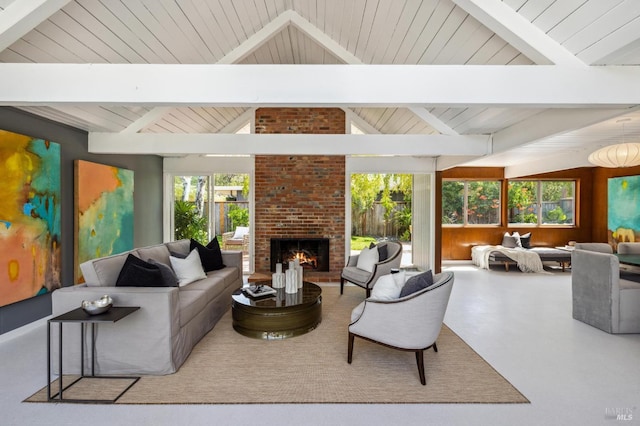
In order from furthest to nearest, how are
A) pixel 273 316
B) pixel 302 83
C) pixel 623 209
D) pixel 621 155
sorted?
1. pixel 623 209
2. pixel 621 155
3. pixel 273 316
4. pixel 302 83

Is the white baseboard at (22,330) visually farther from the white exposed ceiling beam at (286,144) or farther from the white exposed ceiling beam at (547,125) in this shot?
the white exposed ceiling beam at (547,125)

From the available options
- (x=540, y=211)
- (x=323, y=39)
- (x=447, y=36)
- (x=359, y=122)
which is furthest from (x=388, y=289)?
(x=540, y=211)

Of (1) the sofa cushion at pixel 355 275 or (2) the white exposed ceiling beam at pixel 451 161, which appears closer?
(1) the sofa cushion at pixel 355 275

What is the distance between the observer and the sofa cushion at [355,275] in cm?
491

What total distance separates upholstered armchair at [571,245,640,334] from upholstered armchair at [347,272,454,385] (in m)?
2.45

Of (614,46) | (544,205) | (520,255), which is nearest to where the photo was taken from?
(614,46)

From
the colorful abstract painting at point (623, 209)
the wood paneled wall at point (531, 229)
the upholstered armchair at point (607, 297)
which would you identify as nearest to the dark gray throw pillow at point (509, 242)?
the wood paneled wall at point (531, 229)

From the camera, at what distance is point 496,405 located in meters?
2.39

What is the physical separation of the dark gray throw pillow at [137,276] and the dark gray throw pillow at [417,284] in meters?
2.24

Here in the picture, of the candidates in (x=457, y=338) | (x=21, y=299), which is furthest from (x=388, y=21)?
(x=21, y=299)

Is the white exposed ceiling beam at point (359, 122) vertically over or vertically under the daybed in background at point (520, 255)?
over

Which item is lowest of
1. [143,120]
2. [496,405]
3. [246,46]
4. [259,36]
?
[496,405]

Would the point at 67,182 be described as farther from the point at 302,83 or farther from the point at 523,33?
the point at 523,33

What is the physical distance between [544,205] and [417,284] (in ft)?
24.8
